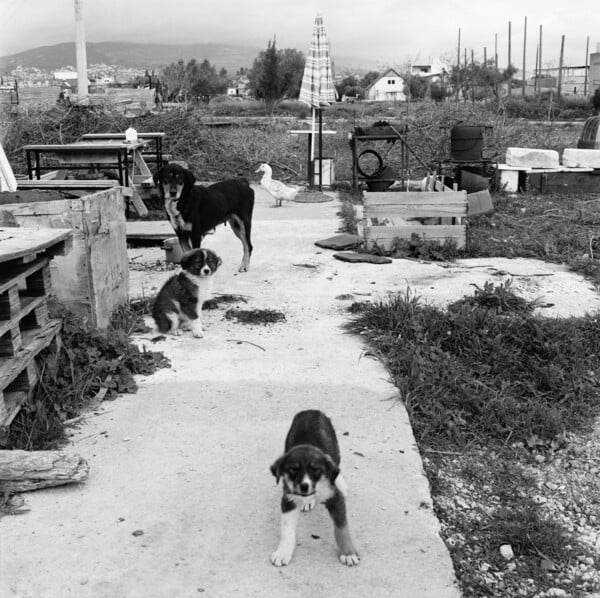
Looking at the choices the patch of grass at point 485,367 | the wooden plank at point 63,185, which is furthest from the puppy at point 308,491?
the wooden plank at point 63,185

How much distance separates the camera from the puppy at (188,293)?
17.7ft

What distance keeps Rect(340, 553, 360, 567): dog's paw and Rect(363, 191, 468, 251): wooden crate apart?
5.89m

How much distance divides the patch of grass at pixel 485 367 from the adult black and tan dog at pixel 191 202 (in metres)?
1.90

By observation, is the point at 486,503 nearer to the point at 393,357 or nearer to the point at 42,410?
the point at 393,357

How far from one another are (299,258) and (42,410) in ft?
15.3

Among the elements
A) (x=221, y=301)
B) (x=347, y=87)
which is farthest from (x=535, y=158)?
(x=347, y=87)

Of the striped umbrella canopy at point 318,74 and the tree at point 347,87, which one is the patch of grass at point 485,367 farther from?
the tree at point 347,87

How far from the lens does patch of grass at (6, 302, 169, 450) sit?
3.84 m

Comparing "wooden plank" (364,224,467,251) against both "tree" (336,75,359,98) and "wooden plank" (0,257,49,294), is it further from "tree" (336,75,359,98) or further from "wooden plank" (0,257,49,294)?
"tree" (336,75,359,98)

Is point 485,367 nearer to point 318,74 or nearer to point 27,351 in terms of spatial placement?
point 27,351

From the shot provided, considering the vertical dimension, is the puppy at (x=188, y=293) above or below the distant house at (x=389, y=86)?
below

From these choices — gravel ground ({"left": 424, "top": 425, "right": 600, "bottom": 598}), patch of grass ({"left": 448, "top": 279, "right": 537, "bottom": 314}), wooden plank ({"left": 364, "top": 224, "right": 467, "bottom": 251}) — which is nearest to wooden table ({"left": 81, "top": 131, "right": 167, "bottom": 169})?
wooden plank ({"left": 364, "top": 224, "right": 467, "bottom": 251})

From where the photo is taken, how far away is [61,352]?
451cm

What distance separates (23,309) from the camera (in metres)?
4.02
